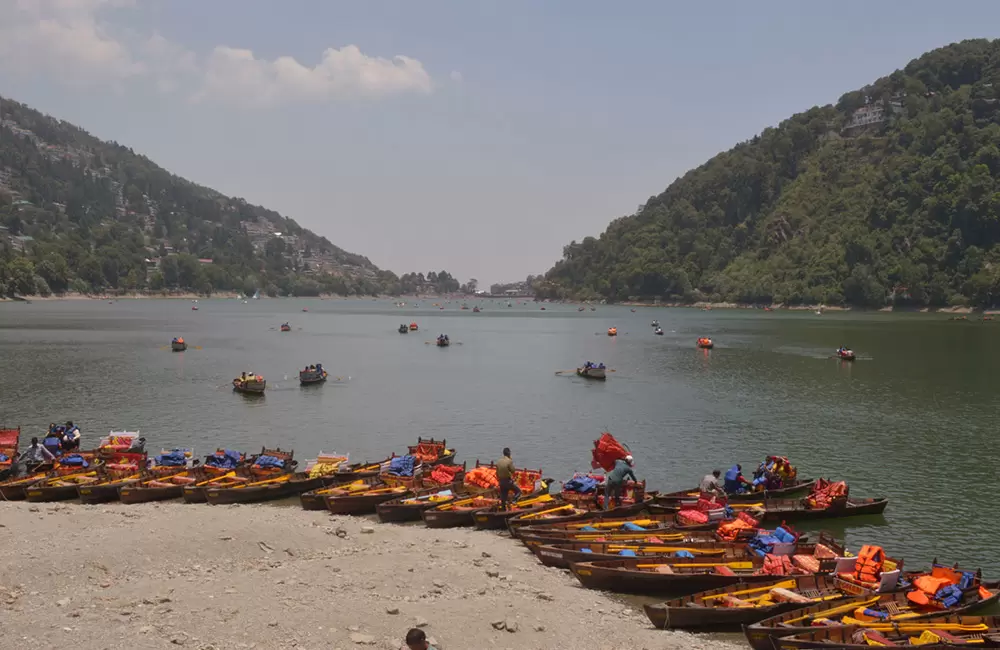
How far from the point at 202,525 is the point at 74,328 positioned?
137m

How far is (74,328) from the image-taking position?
145m

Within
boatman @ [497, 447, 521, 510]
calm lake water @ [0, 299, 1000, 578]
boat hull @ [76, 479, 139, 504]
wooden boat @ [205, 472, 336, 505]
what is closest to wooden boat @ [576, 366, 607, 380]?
calm lake water @ [0, 299, 1000, 578]

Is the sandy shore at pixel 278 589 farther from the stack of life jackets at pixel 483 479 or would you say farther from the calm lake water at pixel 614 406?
the calm lake water at pixel 614 406

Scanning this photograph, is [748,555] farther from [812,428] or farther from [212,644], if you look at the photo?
[812,428]

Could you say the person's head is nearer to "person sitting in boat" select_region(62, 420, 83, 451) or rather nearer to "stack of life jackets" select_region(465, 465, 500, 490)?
"stack of life jackets" select_region(465, 465, 500, 490)

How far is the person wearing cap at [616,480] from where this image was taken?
29.6 m

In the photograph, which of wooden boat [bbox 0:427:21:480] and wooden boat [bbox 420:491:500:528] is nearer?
wooden boat [bbox 420:491:500:528]

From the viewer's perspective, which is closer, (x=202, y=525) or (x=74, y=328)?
(x=202, y=525)

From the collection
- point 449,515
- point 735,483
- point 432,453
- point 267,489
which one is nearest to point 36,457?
point 267,489

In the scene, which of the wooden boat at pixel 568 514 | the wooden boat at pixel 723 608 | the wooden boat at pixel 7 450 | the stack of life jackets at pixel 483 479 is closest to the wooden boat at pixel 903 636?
the wooden boat at pixel 723 608

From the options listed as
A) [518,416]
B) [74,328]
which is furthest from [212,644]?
[74,328]

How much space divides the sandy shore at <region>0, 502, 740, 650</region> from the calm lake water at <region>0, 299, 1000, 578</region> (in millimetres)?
15822

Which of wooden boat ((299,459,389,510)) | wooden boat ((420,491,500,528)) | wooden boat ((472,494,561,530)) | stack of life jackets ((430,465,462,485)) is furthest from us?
stack of life jackets ((430,465,462,485))

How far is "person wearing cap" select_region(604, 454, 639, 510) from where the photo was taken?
2958 cm
